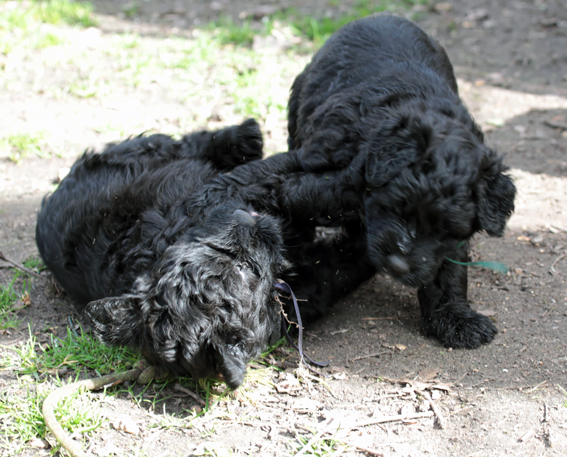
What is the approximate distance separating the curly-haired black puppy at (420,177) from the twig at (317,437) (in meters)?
0.72

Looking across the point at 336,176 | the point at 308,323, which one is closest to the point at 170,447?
the point at 308,323

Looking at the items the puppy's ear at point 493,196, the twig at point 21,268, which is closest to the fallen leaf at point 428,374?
the puppy's ear at point 493,196

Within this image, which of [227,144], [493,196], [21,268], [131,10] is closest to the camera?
[493,196]

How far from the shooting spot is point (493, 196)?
263 centimetres

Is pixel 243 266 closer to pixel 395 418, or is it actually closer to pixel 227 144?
pixel 395 418

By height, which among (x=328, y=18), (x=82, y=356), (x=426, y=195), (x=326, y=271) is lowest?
(x=82, y=356)

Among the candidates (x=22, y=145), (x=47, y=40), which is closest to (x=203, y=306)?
(x=22, y=145)

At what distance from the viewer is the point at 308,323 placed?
9.35ft

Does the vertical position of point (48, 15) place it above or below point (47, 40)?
above

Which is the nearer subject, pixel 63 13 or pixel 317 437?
pixel 317 437

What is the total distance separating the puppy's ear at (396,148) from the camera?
254cm

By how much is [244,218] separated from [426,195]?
836 mm

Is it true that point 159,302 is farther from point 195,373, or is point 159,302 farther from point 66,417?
point 66,417

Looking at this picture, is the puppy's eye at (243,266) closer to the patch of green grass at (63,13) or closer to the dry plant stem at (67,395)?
the dry plant stem at (67,395)
